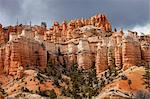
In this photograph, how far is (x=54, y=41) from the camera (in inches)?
4715

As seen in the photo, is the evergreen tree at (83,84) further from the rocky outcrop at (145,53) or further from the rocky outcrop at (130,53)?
the rocky outcrop at (145,53)

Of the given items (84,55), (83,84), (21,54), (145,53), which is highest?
(21,54)

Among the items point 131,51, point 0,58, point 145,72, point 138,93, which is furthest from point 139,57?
point 0,58

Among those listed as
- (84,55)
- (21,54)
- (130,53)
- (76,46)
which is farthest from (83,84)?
(76,46)

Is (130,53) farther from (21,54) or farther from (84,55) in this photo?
(21,54)

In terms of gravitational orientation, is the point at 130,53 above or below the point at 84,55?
above

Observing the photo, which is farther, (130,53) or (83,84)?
(130,53)

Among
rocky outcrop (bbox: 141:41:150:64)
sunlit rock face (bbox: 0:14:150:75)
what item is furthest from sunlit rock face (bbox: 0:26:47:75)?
rocky outcrop (bbox: 141:41:150:64)

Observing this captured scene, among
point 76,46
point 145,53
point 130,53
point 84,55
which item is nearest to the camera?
point 130,53

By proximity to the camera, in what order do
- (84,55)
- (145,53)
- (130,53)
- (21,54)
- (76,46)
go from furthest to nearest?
(76,46) < (84,55) < (145,53) < (130,53) < (21,54)

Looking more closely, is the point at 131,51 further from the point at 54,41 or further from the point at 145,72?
the point at 54,41

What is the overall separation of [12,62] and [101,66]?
61.1ft

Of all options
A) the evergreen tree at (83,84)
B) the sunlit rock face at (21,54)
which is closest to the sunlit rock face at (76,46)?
the sunlit rock face at (21,54)

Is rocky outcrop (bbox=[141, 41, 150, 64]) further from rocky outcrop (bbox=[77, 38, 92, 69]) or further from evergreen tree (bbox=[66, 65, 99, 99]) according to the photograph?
rocky outcrop (bbox=[77, 38, 92, 69])
